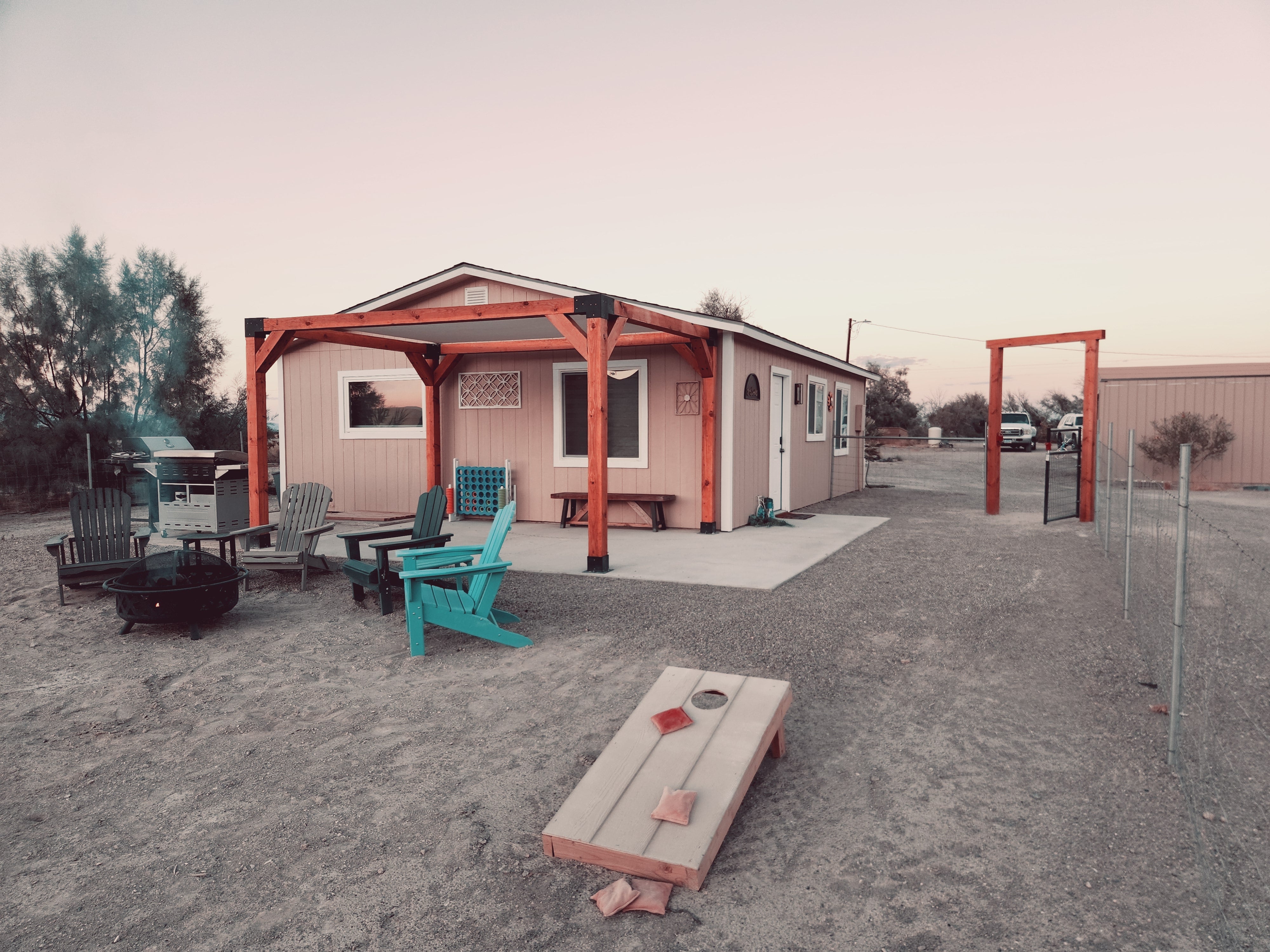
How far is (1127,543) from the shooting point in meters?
4.68

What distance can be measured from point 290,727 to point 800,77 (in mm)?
10600

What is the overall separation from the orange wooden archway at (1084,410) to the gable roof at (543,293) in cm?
285

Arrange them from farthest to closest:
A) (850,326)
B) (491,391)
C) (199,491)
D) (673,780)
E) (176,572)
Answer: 1. (850,326)
2. (491,391)
3. (199,491)
4. (176,572)
5. (673,780)

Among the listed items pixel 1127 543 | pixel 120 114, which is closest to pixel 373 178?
pixel 120 114

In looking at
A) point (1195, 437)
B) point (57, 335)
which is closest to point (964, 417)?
point (1195, 437)

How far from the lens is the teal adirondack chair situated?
4102mm

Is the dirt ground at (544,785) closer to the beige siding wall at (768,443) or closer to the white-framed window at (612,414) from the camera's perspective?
the beige siding wall at (768,443)

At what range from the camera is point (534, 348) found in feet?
30.4

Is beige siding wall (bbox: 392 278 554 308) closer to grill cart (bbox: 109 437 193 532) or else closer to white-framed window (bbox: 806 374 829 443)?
grill cart (bbox: 109 437 193 532)

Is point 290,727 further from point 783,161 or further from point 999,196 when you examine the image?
point 999,196

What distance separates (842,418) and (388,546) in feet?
36.1

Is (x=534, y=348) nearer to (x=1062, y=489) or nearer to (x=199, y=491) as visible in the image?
(x=199, y=491)

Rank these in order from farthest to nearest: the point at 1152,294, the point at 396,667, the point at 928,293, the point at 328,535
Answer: the point at 928,293 → the point at 1152,294 → the point at 328,535 → the point at 396,667

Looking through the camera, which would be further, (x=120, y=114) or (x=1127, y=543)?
(x=120, y=114)
